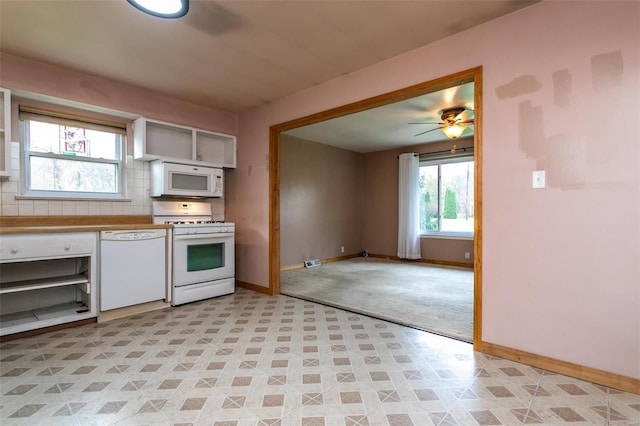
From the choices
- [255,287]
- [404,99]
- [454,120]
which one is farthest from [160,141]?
[454,120]

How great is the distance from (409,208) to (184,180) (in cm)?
464

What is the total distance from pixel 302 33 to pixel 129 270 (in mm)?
2794

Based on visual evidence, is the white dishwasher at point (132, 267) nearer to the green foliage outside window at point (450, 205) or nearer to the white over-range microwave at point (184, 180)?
the white over-range microwave at point (184, 180)

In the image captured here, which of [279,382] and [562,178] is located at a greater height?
[562,178]

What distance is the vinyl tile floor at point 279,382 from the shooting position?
1605 mm

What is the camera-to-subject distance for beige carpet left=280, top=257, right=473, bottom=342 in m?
3.04

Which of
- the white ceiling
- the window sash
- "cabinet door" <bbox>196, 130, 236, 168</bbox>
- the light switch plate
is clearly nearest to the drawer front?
the window sash

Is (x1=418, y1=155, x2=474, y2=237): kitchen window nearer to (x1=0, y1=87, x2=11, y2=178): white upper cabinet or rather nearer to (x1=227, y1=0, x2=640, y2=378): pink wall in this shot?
(x1=227, y1=0, x2=640, y2=378): pink wall

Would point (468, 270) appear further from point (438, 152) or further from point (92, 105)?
point (92, 105)

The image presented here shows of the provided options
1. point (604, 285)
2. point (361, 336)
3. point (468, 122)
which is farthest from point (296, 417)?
point (468, 122)

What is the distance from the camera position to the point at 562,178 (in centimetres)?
203

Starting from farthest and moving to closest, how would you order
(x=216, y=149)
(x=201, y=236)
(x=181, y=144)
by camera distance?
(x=216, y=149)
(x=181, y=144)
(x=201, y=236)

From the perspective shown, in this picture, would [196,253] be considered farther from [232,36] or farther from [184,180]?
[232,36]

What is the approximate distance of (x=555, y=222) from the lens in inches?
81.0
